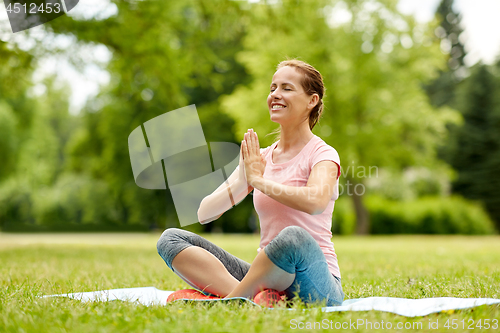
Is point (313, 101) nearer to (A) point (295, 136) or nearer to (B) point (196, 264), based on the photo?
(A) point (295, 136)

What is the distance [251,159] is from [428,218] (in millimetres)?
20158

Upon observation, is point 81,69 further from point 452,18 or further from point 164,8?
point 452,18

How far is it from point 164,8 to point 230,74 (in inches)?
528

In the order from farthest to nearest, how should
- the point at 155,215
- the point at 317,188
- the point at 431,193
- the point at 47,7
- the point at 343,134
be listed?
the point at 431,193 < the point at 155,215 < the point at 343,134 < the point at 47,7 < the point at 317,188

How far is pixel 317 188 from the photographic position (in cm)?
240

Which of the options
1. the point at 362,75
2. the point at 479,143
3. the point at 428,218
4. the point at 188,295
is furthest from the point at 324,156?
the point at 479,143

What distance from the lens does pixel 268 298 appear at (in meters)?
2.47

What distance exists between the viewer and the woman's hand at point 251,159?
8.39ft

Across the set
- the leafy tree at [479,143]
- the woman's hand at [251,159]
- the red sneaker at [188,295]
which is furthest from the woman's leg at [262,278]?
the leafy tree at [479,143]

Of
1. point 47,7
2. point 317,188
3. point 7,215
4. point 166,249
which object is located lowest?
point 7,215

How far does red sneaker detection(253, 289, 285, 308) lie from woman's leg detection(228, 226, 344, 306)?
34 mm

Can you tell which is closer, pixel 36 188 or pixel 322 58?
pixel 322 58

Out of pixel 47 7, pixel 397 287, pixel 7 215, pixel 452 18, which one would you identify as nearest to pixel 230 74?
pixel 47 7

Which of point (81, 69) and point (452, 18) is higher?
point (452, 18)
